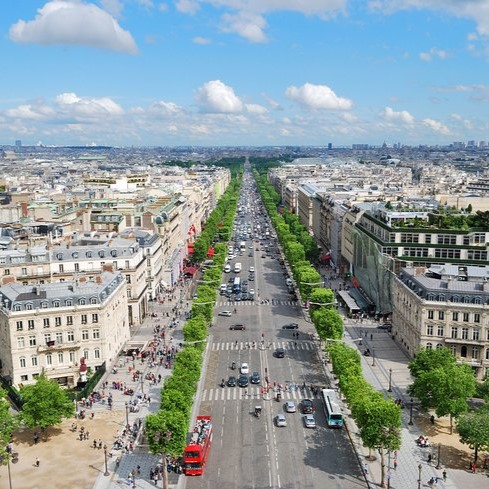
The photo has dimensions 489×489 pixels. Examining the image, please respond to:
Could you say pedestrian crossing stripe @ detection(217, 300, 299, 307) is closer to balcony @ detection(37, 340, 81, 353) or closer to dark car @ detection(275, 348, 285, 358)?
dark car @ detection(275, 348, 285, 358)

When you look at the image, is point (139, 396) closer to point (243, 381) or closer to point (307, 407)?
point (243, 381)

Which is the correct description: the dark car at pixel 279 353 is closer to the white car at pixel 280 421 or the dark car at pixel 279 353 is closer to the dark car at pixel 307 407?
the dark car at pixel 307 407

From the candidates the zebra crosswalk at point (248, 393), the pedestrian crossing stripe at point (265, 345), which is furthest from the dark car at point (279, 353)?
the zebra crosswalk at point (248, 393)

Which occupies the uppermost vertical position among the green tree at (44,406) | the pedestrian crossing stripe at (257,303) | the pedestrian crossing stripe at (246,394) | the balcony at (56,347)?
the balcony at (56,347)

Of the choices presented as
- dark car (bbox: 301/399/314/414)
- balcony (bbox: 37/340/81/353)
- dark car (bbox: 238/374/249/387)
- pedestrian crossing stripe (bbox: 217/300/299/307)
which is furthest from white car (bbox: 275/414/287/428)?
pedestrian crossing stripe (bbox: 217/300/299/307)

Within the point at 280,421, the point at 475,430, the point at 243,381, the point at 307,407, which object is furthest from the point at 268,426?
the point at 475,430

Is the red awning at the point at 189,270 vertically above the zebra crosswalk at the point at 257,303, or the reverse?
the red awning at the point at 189,270
